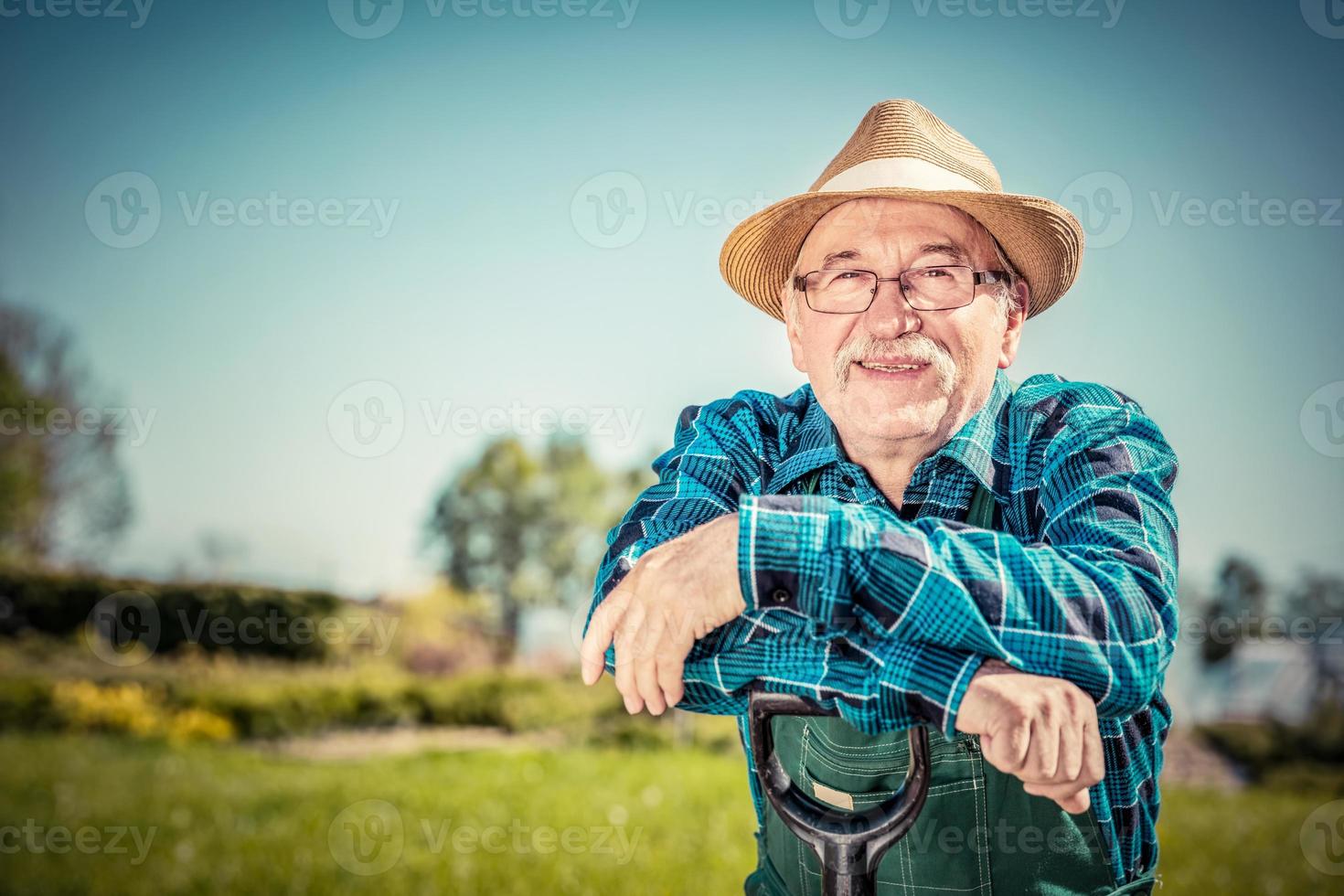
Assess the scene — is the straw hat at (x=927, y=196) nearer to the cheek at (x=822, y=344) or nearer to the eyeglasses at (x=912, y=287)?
the eyeglasses at (x=912, y=287)

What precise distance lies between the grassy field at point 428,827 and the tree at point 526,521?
11.0ft

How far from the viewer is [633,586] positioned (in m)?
1.59

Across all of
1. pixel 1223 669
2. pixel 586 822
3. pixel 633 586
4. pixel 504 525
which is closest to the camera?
pixel 633 586

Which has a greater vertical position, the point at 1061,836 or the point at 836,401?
the point at 836,401

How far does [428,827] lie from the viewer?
24.5 ft

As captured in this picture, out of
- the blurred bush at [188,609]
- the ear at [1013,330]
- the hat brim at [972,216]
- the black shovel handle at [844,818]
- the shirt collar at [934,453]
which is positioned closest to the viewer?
the black shovel handle at [844,818]

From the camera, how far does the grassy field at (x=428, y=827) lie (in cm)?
658

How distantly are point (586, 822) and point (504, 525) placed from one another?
637 cm

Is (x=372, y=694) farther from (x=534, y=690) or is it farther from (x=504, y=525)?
(x=504, y=525)

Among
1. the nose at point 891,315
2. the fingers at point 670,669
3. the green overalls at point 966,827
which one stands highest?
the nose at point 891,315

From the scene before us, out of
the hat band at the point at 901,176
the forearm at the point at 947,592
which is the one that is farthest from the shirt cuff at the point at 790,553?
the hat band at the point at 901,176

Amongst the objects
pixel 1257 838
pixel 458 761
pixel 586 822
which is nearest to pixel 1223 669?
pixel 1257 838

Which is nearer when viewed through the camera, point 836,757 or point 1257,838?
point 836,757

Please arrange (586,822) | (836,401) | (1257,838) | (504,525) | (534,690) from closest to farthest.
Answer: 1. (836,401)
2. (586,822)
3. (1257,838)
4. (534,690)
5. (504,525)
